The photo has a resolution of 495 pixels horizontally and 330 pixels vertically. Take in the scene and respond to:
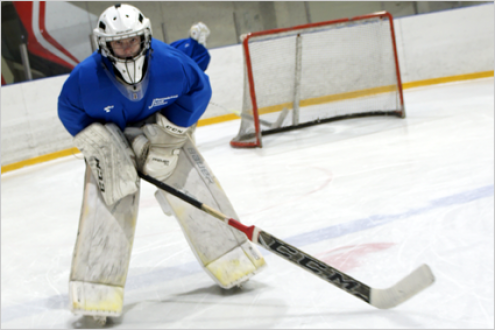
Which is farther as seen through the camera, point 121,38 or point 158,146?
point 158,146

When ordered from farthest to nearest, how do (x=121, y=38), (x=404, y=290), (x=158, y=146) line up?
1. (x=158, y=146)
2. (x=121, y=38)
3. (x=404, y=290)

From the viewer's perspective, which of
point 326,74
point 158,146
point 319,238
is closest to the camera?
point 158,146

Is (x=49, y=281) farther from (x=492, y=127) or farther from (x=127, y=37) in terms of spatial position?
→ (x=492, y=127)

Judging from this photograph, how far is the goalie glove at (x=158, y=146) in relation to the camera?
69.7 inches

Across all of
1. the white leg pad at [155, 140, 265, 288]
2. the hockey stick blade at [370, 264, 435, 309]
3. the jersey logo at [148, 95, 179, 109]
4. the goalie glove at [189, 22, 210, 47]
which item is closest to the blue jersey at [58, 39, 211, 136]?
the jersey logo at [148, 95, 179, 109]

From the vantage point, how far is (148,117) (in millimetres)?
1840

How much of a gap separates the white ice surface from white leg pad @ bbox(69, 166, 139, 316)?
0.11 m

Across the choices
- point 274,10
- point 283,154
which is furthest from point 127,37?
point 274,10

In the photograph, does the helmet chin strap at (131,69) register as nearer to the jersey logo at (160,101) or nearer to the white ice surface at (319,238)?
the jersey logo at (160,101)

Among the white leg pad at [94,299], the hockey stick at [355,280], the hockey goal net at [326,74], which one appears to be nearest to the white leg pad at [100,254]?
the white leg pad at [94,299]

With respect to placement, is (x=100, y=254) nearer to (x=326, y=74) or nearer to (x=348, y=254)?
(x=348, y=254)

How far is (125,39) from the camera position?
1595 mm

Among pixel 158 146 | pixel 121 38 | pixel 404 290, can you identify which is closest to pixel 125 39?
pixel 121 38

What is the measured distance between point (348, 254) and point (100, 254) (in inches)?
35.3
